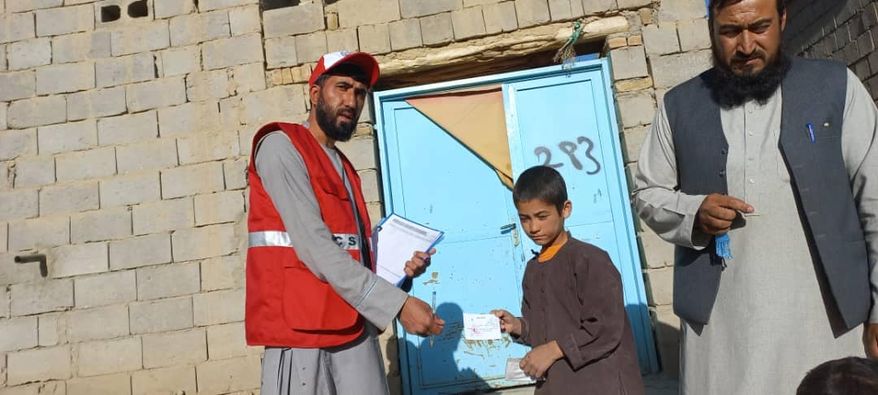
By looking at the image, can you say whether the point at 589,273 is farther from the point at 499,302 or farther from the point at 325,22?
the point at 325,22

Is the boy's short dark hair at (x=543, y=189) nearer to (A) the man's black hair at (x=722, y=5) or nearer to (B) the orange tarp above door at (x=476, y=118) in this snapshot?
(A) the man's black hair at (x=722, y=5)

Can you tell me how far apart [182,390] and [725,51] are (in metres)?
4.19

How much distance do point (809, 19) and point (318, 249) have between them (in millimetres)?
7050

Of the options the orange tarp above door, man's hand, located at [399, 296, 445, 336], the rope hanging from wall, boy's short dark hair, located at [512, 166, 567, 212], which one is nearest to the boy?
boy's short dark hair, located at [512, 166, 567, 212]

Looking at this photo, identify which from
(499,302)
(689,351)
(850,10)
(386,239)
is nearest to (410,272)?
(386,239)

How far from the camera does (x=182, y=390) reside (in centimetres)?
472

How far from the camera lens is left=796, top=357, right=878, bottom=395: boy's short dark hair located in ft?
4.50

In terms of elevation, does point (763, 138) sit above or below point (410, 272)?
above

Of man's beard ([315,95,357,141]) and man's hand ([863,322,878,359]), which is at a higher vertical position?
man's beard ([315,95,357,141])

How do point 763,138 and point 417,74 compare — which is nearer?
point 763,138

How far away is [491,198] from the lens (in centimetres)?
499

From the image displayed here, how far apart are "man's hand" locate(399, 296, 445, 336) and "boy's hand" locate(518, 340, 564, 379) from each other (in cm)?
41

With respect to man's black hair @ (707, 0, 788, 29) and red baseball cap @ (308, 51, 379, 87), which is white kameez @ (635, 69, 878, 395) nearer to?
man's black hair @ (707, 0, 788, 29)

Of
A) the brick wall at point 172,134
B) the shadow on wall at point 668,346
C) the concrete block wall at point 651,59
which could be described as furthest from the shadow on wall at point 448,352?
the concrete block wall at point 651,59
